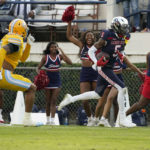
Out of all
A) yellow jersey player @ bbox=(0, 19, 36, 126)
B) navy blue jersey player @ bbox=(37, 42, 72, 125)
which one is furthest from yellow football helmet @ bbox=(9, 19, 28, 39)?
navy blue jersey player @ bbox=(37, 42, 72, 125)

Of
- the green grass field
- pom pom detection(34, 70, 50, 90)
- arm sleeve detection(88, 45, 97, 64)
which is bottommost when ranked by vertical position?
pom pom detection(34, 70, 50, 90)

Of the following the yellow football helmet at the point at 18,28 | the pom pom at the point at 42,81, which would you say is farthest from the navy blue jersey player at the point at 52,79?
the yellow football helmet at the point at 18,28

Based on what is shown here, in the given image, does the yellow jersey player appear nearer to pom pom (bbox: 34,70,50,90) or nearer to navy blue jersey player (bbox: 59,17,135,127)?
navy blue jersey player (bbox: 59,17,135,127)

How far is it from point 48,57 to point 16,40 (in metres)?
3.85

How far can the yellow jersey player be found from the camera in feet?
32.5

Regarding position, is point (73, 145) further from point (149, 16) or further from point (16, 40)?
point (149, 16)

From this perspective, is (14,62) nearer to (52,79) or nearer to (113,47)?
(113,47)

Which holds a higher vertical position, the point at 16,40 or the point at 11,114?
the point at 16,40

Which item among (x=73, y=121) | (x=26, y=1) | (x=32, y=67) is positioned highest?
(x=26, y=1)

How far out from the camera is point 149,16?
1834cm

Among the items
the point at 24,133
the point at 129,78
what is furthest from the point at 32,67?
the point at 24,133

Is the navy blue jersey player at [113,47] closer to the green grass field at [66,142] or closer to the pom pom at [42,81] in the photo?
the pom pom at [42,81]

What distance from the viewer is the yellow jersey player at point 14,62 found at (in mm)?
9906

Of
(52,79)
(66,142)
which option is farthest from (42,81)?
(66,142)
